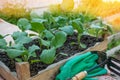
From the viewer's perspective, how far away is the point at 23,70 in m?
1.28

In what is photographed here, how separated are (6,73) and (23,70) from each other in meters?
0.20

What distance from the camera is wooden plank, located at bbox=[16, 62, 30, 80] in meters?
1.25

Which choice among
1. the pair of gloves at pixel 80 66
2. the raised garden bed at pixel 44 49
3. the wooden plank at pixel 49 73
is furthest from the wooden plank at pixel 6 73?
the pair of gloves at pixel 80 66

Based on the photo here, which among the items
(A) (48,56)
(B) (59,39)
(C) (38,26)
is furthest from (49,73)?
(C) (38,26)

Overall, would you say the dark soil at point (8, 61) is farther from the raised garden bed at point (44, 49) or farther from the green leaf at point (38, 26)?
the green leaf at point (38, 26)

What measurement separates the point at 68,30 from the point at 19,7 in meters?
1.47

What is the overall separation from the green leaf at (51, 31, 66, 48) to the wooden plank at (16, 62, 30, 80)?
0.30 metres

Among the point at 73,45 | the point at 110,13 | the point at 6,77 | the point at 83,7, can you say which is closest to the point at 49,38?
the point at 73,45

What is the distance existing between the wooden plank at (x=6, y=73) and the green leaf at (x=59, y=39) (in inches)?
12.7

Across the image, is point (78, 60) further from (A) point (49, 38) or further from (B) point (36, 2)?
(B) point (36, 2)

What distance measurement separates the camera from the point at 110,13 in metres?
3.08

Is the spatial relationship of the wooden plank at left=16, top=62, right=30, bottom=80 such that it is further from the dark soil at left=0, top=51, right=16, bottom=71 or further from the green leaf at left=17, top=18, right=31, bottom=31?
the green leaf at left=17, top=18, right=31, bottom=31

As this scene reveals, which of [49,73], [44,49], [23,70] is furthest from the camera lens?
[44,49]

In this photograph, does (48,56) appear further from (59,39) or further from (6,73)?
(6,73)
